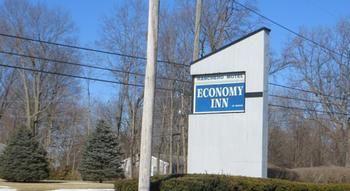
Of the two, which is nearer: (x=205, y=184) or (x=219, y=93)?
(x=205, y=184)

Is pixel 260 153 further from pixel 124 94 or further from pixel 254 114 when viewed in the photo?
pixel 124 94

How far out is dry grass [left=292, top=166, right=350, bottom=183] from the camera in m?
33.9

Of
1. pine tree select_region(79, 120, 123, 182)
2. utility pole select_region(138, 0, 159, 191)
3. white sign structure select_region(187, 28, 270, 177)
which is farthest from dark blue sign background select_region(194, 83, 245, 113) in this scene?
pine tree select_region(79, 120, 123, 182)

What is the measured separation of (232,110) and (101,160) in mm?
27065

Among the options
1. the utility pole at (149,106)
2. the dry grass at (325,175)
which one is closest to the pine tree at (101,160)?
the dry grass at (325,175)

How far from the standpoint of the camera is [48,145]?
207 feet

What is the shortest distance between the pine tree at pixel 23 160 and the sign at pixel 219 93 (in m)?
20.7

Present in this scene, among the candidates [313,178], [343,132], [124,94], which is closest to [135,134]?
[124,94]

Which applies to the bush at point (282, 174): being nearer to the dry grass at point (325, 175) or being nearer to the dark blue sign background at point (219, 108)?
the dry grass at point (325, 175)

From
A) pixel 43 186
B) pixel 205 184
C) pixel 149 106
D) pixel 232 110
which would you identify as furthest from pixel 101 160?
pixel 149 106

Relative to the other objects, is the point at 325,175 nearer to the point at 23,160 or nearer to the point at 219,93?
the point at 23,160

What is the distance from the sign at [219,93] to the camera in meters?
15.5

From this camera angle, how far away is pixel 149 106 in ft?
40.9

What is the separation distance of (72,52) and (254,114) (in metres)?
42.8
